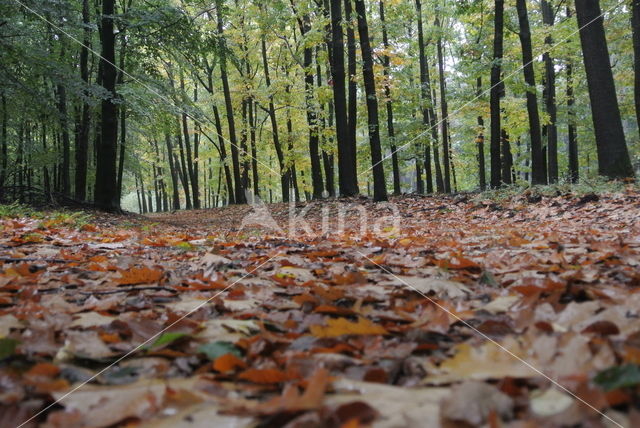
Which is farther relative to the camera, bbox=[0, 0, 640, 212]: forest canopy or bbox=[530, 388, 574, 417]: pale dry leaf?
bbox=[0, 0, 640, 212]: forest canopy

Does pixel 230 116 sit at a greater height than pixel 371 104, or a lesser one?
greater

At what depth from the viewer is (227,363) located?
Answer: 128 centimetres

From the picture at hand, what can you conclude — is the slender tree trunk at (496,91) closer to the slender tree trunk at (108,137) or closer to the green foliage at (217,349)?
the slender tree trunk at (108,137)

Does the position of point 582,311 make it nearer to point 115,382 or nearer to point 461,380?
point 461,380

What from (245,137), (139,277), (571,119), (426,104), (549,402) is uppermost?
(245,137)

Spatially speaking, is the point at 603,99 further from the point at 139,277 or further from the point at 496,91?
the point at 139,277

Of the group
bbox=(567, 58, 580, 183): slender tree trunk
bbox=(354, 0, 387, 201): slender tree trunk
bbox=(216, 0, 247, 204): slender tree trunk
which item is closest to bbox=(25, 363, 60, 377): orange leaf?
bbox=(354, 0, 387, 201): slender tree trunk

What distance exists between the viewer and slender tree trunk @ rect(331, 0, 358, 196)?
11.8m

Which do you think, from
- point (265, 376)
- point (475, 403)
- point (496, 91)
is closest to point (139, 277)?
point (265, 376)

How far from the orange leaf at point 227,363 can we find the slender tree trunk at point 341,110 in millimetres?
11209

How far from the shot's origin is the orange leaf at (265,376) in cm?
117

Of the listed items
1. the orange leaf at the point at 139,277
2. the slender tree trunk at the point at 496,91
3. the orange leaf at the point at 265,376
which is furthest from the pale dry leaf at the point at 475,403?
the slender tree trunk at the point at 496,91

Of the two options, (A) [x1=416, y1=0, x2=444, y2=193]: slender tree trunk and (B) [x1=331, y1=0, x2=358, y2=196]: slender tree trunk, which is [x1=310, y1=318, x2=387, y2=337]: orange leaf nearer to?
(B) [x1=331, y1=0, x2=358, y2=196]: slender tree trunk

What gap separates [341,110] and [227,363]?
1169cm
